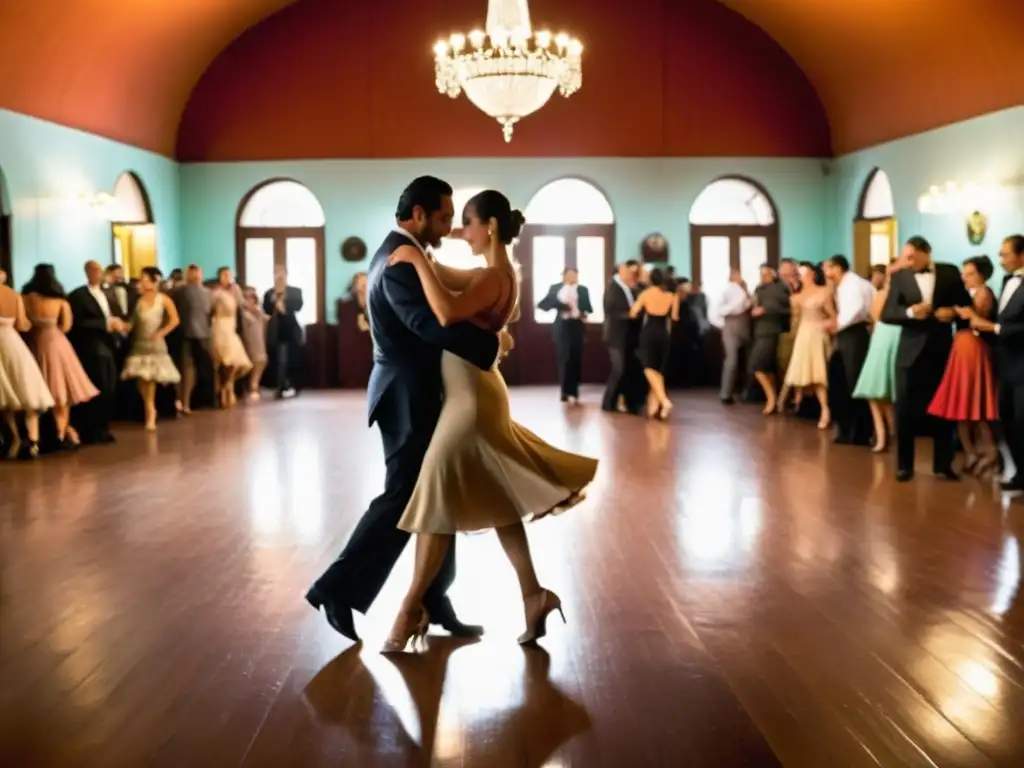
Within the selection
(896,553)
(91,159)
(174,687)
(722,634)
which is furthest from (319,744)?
(91,159)

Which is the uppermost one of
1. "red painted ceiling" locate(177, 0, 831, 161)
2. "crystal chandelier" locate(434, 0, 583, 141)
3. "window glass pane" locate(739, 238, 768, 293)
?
"red painted ceiling" locate(177, 0, 831, 161)

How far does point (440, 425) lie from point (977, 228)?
9.15 meters

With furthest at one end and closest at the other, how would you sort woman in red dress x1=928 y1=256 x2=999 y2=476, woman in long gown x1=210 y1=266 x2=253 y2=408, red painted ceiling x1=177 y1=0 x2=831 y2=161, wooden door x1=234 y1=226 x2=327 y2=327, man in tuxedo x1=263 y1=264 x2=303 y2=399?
wooden door x1=234 y1=226 x2=327 y2=327
red painted ceiling x1=177 y1=0 x2=831 y2=161
man in tuxedo x1=263 y1=264 x2=303 y2=399
woman in long gown x1=210 y1=266 x2=253 y2=408
woman in red dress x1=928 y1=256 x2=999 y2=476

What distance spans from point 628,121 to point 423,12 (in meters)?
2.89

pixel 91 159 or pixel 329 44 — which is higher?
pixel 329 44

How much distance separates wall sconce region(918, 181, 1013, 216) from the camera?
1173 cm

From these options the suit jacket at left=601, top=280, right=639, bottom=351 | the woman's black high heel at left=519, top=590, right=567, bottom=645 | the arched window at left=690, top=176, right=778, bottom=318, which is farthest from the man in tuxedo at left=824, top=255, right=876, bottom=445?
the arched window at left=690, top=176, right=778, bottom=318

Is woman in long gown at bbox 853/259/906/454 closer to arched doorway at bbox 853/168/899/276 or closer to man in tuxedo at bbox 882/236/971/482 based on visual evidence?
man in tuxedo at bbox 882/236/971/482

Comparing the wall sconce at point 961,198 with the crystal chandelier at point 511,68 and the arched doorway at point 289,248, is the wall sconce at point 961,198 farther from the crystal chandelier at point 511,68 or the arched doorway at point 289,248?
the arched doorway at point 289,248

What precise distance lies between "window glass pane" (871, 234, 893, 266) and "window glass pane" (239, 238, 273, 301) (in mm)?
7434

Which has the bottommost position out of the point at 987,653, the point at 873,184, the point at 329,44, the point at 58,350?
the point at 987,653

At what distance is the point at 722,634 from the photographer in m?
4.38

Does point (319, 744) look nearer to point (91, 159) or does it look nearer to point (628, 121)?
point (91, 159)

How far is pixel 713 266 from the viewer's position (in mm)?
16922
